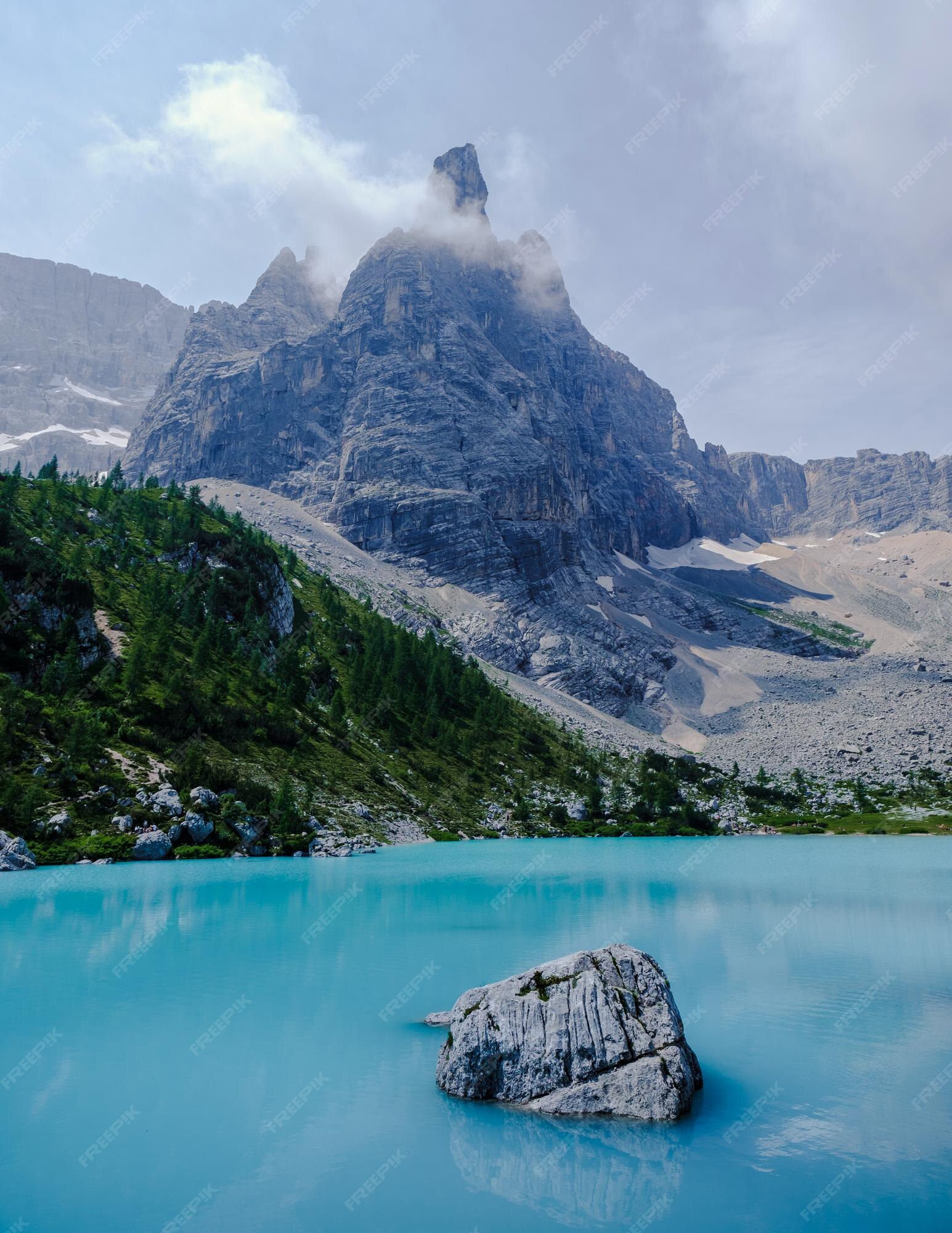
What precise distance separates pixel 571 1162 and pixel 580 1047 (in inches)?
97.9

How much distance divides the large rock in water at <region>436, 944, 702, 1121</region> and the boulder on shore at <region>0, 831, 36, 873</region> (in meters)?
40.0

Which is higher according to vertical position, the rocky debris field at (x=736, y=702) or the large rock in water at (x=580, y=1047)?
the rocky debris field at (x=736, y=702)

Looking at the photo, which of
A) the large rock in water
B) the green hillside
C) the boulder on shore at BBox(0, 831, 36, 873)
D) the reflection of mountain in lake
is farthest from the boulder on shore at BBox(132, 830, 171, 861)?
the reflection of mountain in lake

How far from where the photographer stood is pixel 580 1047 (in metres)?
14.9

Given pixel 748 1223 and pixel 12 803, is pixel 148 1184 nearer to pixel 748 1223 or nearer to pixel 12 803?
pixel 748 1223

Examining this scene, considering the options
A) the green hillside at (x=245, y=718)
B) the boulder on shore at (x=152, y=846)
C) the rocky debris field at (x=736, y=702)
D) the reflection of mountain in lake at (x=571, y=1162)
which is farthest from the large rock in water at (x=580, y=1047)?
the rocky debris field at (x=736, y=702)

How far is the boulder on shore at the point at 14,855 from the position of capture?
45.4 metres

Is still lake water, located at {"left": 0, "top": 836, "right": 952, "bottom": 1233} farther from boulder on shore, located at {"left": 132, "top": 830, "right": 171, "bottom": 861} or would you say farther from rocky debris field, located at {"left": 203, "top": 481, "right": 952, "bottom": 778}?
rocky debris field, located at {"left": 203, "top": 481, "right": 952, "bottom": 778}

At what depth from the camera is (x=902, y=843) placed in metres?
80.4

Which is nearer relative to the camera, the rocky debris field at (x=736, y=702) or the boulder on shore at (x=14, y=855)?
the boulder on shore at (x=14, y=855)

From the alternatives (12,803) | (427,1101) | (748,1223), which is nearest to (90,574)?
(12,803)

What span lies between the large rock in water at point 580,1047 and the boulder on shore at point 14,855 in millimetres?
40007

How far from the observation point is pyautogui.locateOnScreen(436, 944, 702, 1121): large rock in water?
1441 centimetres

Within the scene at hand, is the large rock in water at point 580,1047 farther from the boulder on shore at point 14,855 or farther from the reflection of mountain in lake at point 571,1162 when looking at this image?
the boulder on shore at point 14,855
